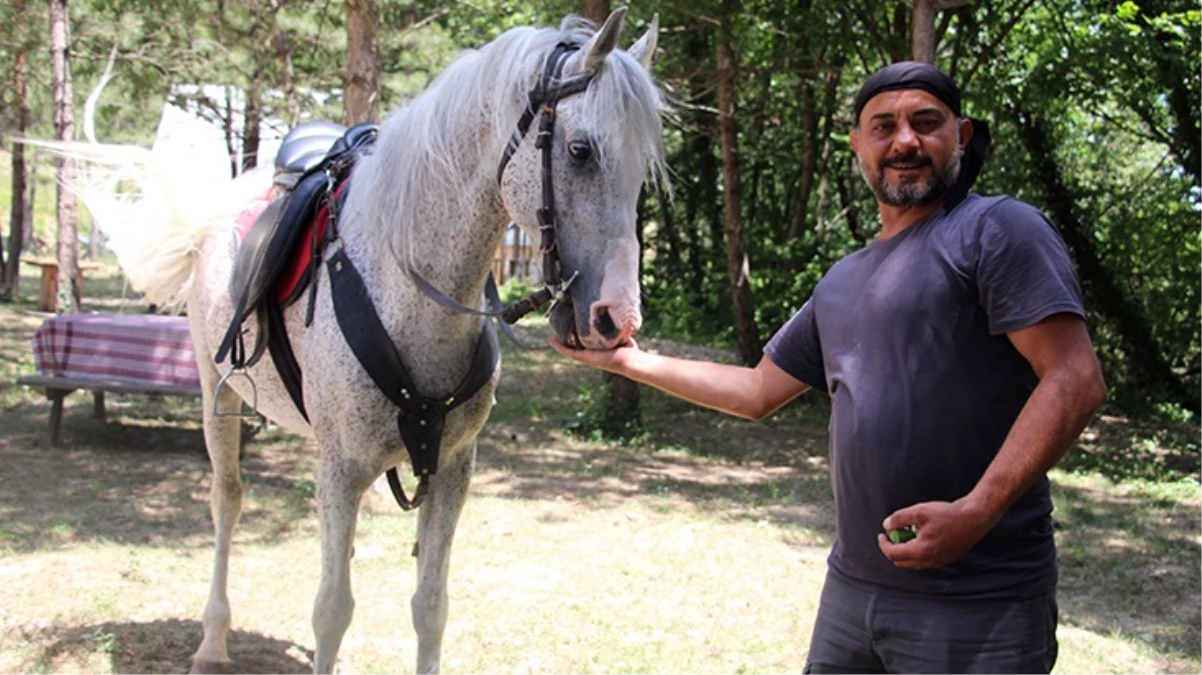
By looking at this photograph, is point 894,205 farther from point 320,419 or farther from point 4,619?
point 4,619

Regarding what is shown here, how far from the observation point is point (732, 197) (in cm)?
929

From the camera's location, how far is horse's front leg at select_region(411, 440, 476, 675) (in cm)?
303

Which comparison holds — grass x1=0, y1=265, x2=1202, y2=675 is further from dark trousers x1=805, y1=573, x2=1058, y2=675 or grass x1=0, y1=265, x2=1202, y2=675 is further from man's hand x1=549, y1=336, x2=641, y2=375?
dark trousers x1=805, y1=573, x2=1058, y2=675

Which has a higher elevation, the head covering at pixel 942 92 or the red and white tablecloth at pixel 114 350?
the head covering at pixel 942 92

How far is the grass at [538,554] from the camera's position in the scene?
4.16 meters

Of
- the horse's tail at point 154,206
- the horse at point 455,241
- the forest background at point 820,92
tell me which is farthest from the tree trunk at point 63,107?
the horse at point 455,241

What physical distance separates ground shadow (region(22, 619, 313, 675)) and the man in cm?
276

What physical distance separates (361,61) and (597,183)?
490 centimetres

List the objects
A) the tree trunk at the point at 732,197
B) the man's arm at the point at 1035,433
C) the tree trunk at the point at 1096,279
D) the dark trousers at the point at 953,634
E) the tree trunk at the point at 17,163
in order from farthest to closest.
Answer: the tree trunk at the point at 17,163 < the tree trunk at the point at 1096,279 < the tree trunk at the point at 732,197 < the dark trousers at the point at 953,634 < the man's arm at the point at 1035,433

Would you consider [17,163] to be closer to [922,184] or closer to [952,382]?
[922,184]

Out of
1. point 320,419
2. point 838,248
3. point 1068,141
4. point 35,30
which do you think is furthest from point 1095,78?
point 35,30

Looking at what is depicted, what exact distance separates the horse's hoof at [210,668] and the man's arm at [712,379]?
7.72 ft

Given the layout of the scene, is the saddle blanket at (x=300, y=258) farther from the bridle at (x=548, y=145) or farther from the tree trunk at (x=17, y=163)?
the tree trunk at (x=17, y=163)

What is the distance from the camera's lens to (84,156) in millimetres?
4254
